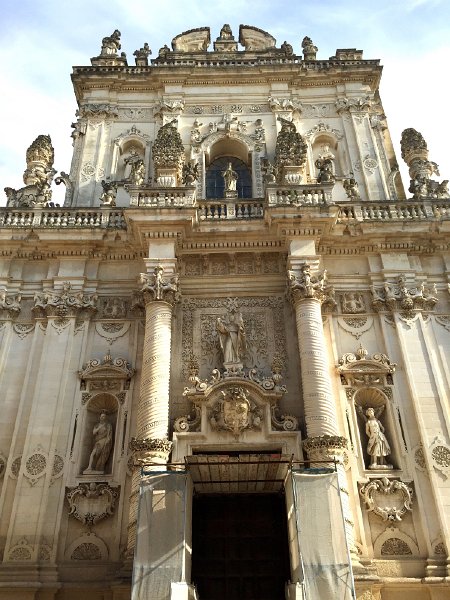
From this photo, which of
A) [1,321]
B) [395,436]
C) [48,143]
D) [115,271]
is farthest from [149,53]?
[395,436]

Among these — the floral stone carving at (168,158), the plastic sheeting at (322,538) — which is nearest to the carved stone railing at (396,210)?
the floral stone carving at (168,158)

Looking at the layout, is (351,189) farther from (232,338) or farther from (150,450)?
(150,450)

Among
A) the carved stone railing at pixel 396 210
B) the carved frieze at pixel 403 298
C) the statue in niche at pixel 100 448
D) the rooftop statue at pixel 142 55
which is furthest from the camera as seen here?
the rooftop statue at pixel 142 55

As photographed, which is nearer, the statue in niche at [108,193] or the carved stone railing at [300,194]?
the carved stone railing at [300,194]

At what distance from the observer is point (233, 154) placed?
18047 mm

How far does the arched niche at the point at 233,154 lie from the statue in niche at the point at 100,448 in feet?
24.3

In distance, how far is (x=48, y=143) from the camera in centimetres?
1702

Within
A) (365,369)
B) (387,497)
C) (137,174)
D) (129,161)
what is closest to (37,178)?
(129,161)

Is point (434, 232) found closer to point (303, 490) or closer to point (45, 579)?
point (303, 490)

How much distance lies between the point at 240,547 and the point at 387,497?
317 cm

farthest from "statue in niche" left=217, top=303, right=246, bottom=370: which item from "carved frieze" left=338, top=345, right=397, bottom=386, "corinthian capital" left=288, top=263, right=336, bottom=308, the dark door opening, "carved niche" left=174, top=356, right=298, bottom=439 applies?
the dark door opening

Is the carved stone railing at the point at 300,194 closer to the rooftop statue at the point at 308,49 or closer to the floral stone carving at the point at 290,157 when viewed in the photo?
the floral stone carving at the point at 290,157

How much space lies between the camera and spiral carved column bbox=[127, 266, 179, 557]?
10711mm

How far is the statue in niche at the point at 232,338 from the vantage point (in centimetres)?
1266
